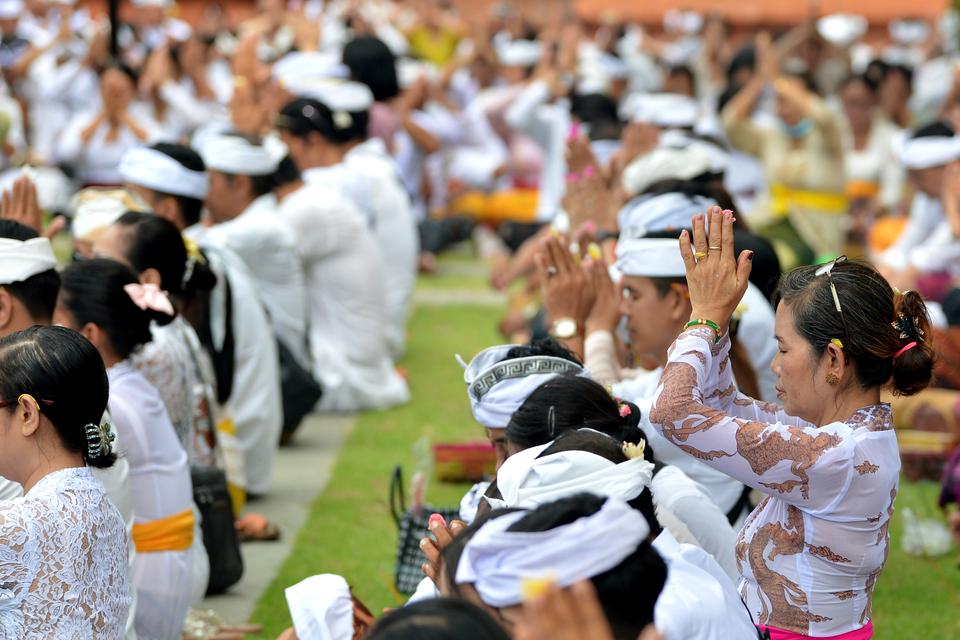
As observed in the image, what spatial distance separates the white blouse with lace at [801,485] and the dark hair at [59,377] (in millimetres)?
1188

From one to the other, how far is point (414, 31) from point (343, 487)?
10.9 metres

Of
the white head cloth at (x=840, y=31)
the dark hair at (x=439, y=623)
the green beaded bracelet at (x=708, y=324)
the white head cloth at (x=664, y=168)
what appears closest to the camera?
the dark hair at (x=439, y=623)

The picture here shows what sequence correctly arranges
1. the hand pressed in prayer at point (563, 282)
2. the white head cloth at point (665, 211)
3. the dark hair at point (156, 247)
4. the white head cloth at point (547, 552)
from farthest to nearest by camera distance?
the dark hair at point (156, 247), the white head cloth at point (665, 211), the hand pressed in prayer at point (563, 282), the white head cloth at point (547, 552)

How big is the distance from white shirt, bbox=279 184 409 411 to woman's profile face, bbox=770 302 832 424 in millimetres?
4426

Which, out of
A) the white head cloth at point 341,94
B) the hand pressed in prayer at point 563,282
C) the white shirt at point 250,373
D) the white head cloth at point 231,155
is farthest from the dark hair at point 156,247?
the white head cloth at point 341,94

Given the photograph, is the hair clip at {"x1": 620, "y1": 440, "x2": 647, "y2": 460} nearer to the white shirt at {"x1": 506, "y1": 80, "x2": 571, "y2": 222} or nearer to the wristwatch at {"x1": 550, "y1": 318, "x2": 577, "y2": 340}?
the wristwatch at {"x1": 550, "y1": 318, "x2": 577, "y2": 340}

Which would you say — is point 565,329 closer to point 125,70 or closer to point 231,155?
point 231,155

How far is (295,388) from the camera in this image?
619cm

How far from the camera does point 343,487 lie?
590 cm

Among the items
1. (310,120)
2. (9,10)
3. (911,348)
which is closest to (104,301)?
(911,348)

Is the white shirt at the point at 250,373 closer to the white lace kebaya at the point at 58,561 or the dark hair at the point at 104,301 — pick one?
the dark hair at the point at 104,301

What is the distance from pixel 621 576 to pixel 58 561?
49.1 inches

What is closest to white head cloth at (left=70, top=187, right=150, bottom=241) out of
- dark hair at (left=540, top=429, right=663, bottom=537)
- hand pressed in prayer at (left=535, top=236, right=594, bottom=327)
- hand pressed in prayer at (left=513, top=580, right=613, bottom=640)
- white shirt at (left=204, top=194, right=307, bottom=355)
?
white shirt at (left=204, top=194, right=307, bottom=355)

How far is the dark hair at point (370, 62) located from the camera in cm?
895
